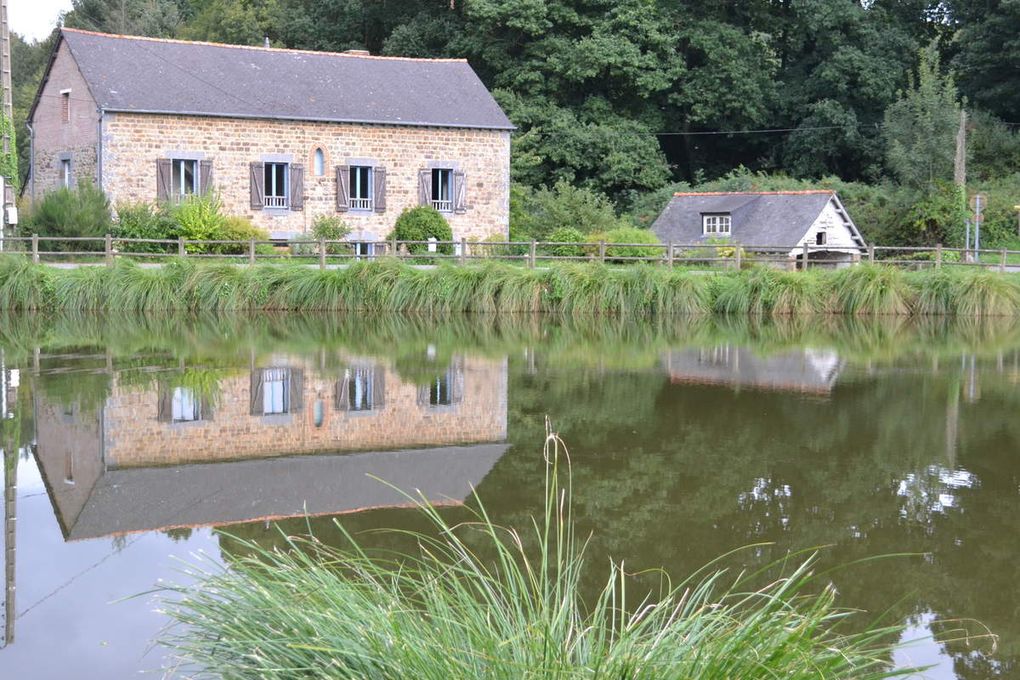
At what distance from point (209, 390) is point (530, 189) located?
887 inches

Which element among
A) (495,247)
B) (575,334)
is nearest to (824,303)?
(575,334)

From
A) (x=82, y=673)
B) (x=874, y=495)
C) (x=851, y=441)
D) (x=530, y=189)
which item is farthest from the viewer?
(x=530, y=189)

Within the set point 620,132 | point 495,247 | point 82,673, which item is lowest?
point 82,673

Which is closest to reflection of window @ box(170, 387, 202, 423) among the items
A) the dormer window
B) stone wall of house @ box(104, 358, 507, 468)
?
stone wall of house @ box(104, 358, 507, 468)

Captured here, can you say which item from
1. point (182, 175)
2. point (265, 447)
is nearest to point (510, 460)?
point (265, 447)

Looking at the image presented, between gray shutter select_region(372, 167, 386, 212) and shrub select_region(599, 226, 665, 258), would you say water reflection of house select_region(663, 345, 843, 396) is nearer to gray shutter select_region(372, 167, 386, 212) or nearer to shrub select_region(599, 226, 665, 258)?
shrub select_region(599, 226, 665, 258)

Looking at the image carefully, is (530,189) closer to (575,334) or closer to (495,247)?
(495,247)

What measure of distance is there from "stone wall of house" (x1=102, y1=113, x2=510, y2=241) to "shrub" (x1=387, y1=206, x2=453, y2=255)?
2.47 feet

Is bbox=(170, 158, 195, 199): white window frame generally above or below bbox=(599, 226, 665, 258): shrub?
above

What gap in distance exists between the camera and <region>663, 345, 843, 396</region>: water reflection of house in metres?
12.7

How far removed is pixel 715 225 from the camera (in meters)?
29.7

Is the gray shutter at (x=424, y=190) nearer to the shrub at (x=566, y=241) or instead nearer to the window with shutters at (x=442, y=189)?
the window with shutters at (x=442, y=189)

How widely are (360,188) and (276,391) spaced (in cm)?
1730

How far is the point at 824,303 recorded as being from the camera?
68.8 ft
